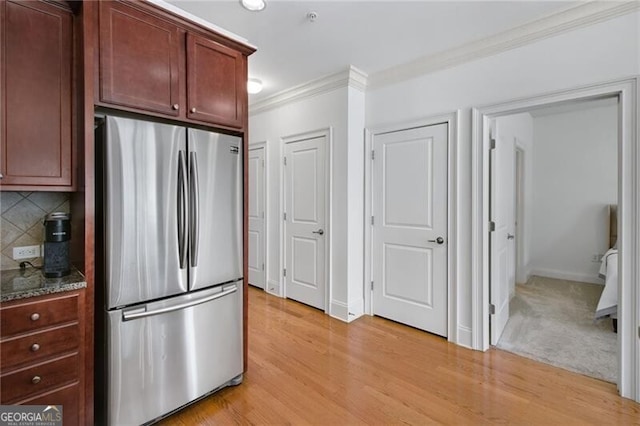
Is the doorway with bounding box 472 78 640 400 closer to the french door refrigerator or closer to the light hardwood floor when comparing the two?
the light hardwood floor

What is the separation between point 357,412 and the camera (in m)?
1.88

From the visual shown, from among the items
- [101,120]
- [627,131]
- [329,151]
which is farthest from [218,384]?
[627,131]

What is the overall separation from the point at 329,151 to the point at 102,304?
98.7 inches

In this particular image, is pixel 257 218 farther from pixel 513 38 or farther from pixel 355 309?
pixel 513 38

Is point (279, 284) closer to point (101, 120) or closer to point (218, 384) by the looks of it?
point (218, 384)

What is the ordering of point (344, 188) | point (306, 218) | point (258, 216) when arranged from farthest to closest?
point (258, 216)
point (306, 218)
point (344, 188)

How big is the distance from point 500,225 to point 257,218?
3030 mm

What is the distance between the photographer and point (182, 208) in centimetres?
179

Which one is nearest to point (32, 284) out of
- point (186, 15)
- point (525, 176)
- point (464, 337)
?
point (186, 15)

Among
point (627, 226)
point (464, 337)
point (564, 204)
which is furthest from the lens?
point (564, 204)

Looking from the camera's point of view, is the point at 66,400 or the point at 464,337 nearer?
the point at 66,400

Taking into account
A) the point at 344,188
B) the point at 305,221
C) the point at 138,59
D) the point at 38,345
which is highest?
the point at 138,59

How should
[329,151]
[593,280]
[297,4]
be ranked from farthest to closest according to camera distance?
[593,280], [329,151], [297,4]

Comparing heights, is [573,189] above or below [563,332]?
above
